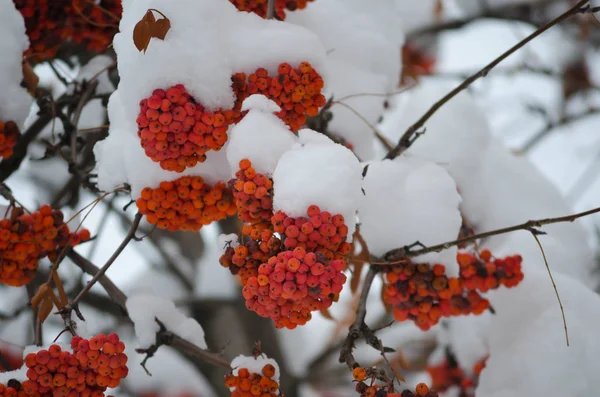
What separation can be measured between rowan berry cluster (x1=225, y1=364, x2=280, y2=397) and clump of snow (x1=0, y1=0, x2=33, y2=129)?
96 centimetres

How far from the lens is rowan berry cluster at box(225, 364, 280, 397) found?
4.24 ft

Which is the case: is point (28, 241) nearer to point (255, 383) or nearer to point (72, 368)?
point (72, 368)

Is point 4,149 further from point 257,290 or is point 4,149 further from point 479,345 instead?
point 479,345

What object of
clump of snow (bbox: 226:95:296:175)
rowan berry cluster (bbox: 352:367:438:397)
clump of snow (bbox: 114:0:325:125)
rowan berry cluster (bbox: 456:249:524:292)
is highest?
clump of snow (bbox: 114:0:325:125)

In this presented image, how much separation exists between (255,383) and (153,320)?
395mm

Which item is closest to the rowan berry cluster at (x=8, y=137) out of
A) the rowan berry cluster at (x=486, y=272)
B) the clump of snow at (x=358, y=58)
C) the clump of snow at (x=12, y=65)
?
the clump of snow at (x=12, y=65)

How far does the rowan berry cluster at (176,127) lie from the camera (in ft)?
3.88

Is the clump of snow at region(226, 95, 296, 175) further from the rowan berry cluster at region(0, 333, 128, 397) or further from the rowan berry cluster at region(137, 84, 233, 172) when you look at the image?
the rowan berry cluster at region(0, 333, 128, 397)

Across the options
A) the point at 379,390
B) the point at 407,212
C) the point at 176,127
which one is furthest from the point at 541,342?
the point at 176,127

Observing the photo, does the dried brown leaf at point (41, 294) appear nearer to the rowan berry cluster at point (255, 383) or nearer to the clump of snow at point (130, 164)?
the clump of snow at point (130, 164)

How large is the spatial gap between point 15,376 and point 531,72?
10.1ft

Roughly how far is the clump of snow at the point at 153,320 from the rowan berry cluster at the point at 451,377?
1321 millimetres

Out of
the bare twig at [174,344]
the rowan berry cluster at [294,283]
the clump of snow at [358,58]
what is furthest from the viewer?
the clump of snow at [358,58]

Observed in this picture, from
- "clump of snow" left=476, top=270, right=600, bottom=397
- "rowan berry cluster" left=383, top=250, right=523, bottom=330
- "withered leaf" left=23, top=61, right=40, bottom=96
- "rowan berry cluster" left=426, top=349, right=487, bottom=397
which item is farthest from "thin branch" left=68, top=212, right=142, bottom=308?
"rowan berry cluster" left=426, top=349, right=487, bottom=397
